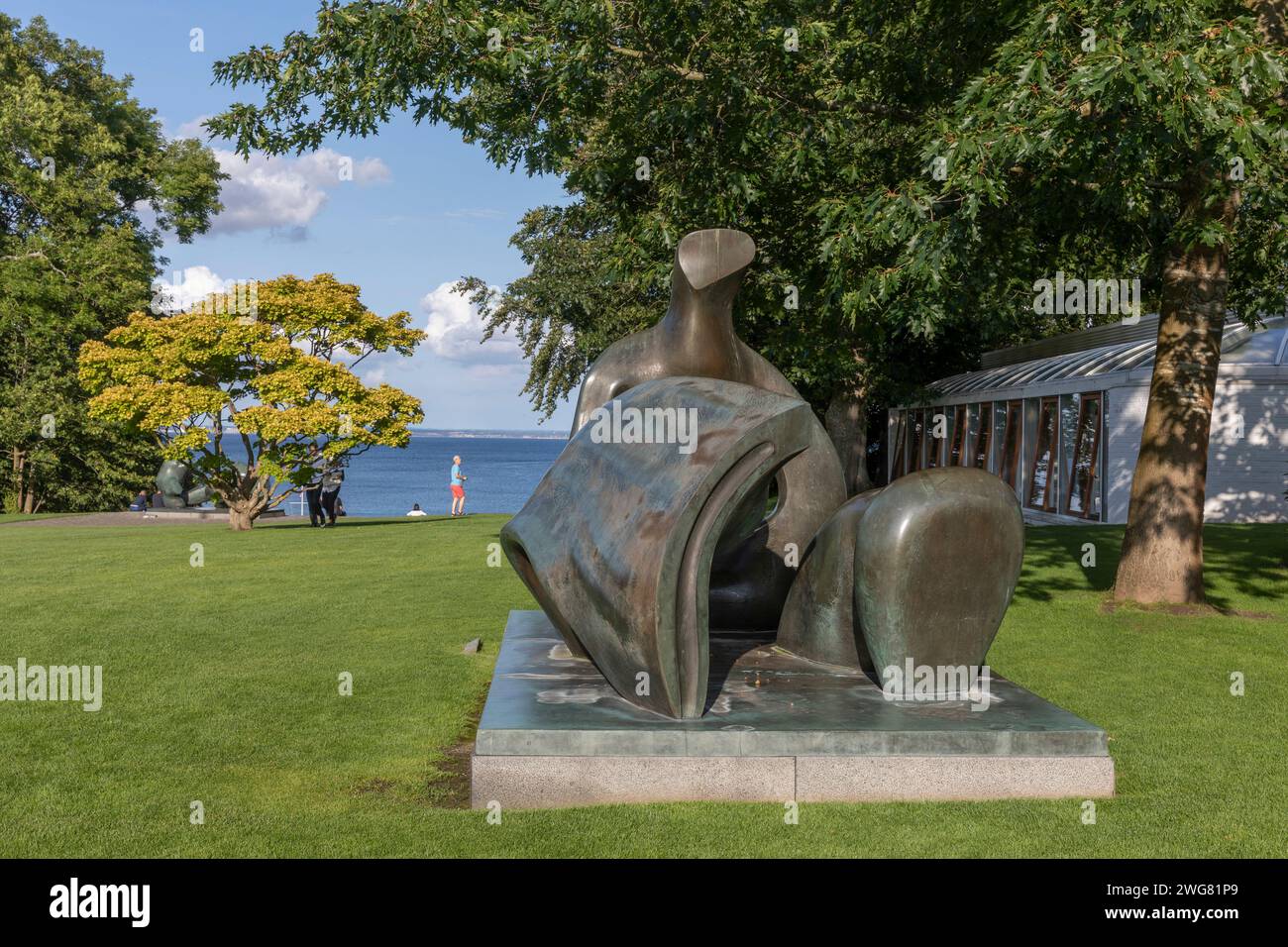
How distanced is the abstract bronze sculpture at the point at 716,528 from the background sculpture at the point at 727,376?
0.01 metres

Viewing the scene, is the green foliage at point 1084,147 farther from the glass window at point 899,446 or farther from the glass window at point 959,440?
the glass window at point 899,446

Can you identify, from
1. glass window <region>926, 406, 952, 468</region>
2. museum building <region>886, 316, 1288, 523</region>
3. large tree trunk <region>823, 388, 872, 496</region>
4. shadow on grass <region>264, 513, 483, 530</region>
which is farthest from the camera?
glass window <region>926, 406, 952, 468</region>

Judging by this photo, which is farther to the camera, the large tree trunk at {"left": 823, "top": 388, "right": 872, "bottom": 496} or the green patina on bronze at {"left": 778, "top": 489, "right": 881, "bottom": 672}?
the large tree trunk at {"left": 823, "top": 388, "right": 872, "bottom": 496}

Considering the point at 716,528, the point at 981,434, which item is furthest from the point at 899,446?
the point at 716,528

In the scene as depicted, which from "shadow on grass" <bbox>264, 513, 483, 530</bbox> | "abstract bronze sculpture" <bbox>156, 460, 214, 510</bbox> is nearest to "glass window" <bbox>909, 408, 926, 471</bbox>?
"shadow on grass" <bbox>264, 513, 483, 530</bbox>

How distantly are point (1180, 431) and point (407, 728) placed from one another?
8323 mm

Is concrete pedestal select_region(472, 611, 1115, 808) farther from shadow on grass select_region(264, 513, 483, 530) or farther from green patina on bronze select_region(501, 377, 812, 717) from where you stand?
shadow on grass select_region(264, 513, 483, 530)

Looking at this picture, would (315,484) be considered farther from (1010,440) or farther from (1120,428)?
(1120,428)

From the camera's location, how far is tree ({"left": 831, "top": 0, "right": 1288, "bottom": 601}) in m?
8.24

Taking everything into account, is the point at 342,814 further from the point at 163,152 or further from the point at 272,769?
the point at 163,152

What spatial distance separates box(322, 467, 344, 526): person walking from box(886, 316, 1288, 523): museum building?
14.4 meters

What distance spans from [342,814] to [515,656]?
1.95 m

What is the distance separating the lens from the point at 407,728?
282 inches
